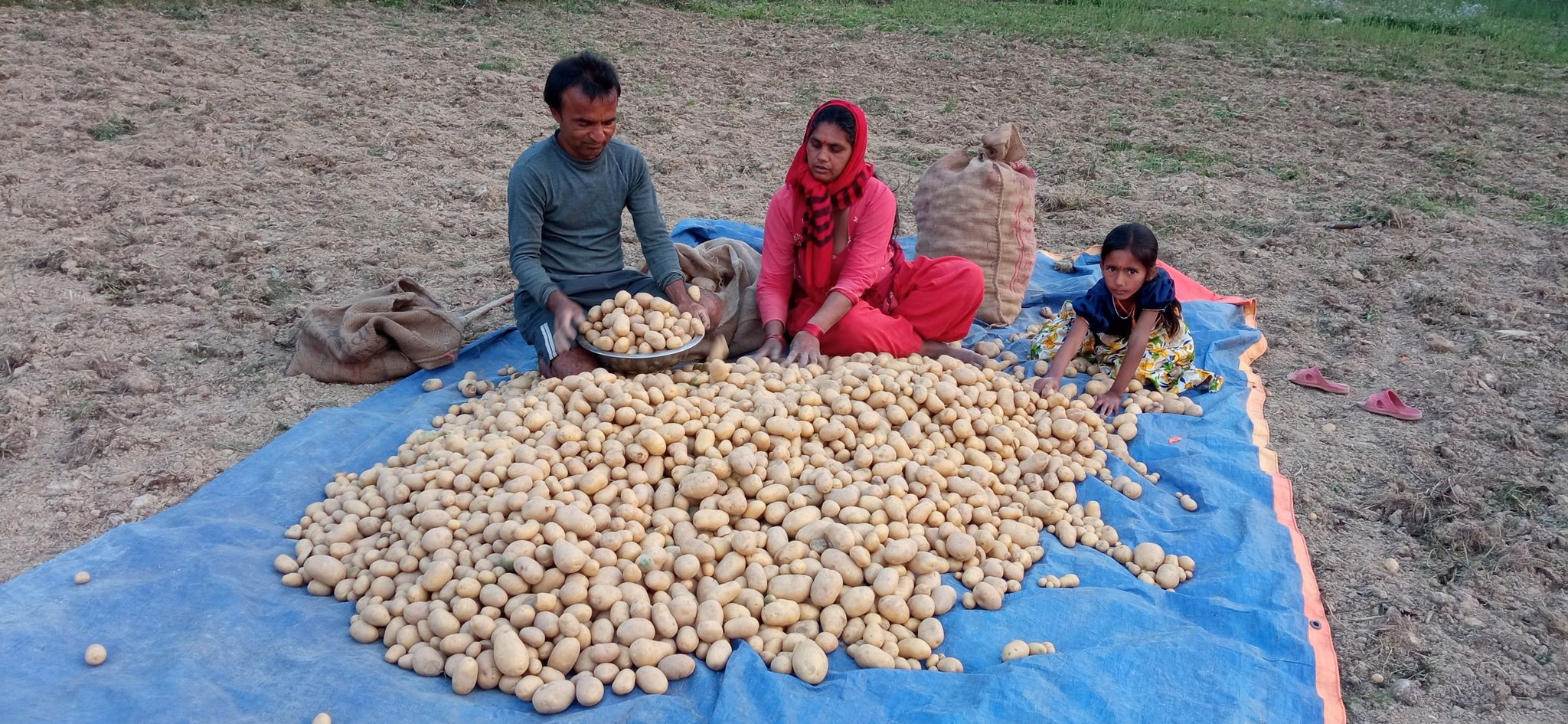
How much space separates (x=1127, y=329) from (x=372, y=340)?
113 inches

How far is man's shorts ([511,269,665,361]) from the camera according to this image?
11.3 feet

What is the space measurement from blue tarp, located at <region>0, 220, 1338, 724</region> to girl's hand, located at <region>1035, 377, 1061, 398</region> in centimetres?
66

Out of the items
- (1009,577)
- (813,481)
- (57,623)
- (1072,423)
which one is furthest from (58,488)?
(1072,423)

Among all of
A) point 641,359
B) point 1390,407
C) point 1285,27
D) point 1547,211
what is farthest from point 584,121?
point 1285,27

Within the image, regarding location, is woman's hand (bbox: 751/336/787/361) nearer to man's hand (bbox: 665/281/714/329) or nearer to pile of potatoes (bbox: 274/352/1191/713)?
man's hand (bbox: 665/281/714/329)

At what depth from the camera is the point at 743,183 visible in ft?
19.5

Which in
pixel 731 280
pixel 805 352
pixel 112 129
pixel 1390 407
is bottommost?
pixel 1390 407

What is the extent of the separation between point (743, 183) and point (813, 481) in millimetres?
3574

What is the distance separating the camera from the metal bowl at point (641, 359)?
3.20 m

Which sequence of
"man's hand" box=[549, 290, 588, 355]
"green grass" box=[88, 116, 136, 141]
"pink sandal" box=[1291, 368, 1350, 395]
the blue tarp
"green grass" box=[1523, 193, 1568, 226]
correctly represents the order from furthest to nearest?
"green grass" box=[88, 116, 136, 141] → "green grass" box=[1523, 193, 1568, 226] → "pink sandal" box=[1291, 368, 1350, 395] → "man's hand" box=[549, 290, 588, 355] → the blue tarp

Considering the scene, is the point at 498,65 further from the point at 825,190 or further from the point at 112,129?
the point at 825,190

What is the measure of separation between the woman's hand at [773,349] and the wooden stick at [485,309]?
1.10 meters

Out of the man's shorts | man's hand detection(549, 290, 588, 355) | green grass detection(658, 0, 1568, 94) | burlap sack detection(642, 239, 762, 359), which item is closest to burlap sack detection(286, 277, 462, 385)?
the man's shorts

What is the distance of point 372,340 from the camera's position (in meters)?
3.50
